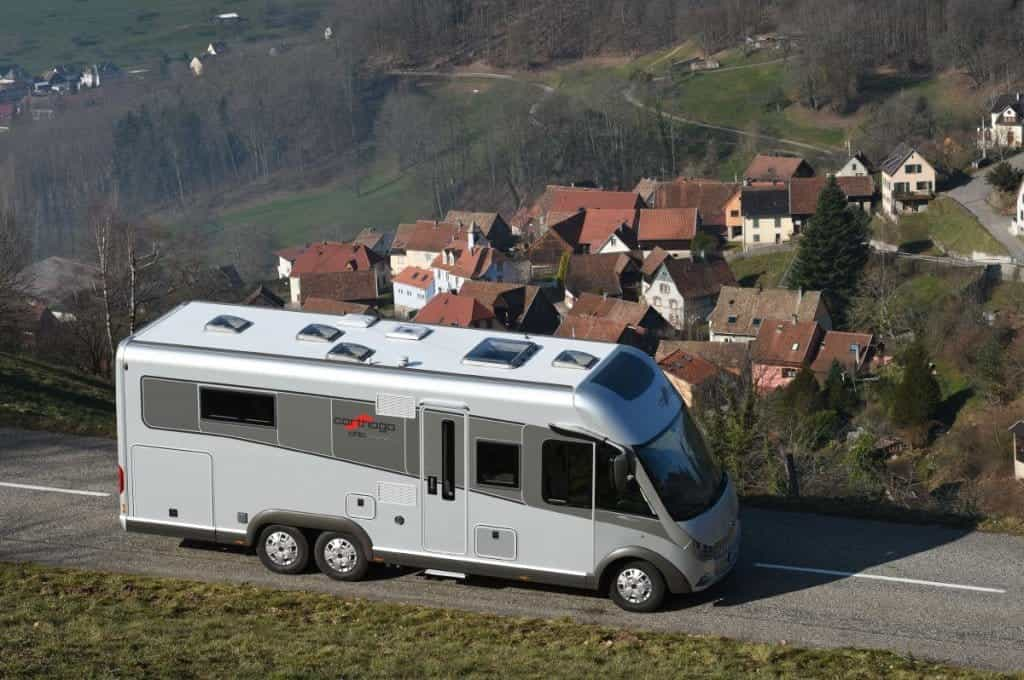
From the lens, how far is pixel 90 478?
48.2 ft

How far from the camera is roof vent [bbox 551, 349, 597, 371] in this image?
11594 mm

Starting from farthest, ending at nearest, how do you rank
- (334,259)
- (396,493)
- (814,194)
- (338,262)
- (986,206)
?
(334,259) < (338,262) < (814,194) < (986,206) < (396,493)

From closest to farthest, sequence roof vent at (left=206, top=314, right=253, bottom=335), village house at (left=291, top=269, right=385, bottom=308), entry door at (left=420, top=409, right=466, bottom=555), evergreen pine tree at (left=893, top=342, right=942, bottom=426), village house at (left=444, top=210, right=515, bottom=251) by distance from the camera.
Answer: entry door at (left=420, top=409, right=466, bottom=555) < roof vent at (left=206, top=314, right=253, bottom=335) < evergreen pine tree at (left=893, top=342, right=942, bottom=426) < village house at (left=291, top=269, right=385, bottom=308) < village house at (left=444, top=210, right=515, bottom=251)

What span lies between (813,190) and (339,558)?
66.4 meters

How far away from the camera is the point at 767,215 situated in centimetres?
7438

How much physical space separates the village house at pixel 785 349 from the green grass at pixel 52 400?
34.3m

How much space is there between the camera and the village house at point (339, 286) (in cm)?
7219

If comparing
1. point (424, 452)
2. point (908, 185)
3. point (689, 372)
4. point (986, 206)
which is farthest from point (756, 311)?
point (424, 452)

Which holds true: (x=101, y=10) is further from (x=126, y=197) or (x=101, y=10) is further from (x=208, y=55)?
(x=126, y=197)

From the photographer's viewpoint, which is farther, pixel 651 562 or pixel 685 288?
pixel 685 288

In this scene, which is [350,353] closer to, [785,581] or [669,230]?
[785,581]

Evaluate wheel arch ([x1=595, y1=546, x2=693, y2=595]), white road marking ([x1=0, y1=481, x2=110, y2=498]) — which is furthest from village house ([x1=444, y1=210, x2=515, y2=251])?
wheel arch ([x1=595, y1=546, x2=693, y2=595])

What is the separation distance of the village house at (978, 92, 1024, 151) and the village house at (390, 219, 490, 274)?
99.3ft

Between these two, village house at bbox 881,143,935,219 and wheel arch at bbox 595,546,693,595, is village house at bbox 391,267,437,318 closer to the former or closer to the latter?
village house at bbox 881,143,935,219
